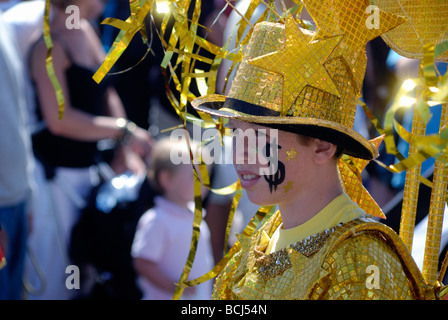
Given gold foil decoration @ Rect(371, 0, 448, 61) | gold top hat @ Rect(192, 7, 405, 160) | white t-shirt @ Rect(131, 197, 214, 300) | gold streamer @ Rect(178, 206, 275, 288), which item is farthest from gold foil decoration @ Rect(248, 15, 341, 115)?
white t-shirt @ Rect(131, 197, 214, 300)

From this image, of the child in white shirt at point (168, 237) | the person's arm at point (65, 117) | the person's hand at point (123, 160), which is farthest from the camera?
the person's hand at point (123, 160)

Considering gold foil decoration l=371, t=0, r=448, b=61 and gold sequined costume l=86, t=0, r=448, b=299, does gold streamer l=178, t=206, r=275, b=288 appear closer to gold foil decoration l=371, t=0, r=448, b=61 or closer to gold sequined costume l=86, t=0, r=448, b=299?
gold sequined costume l=86, t=0, r=448, b=299

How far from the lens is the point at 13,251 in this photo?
3.96 m

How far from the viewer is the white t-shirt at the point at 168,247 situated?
4.05 m

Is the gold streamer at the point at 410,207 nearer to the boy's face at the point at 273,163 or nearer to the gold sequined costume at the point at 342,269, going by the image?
the gold sequined costume at the point at 342,269

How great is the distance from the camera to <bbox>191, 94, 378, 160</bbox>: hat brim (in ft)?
7.16

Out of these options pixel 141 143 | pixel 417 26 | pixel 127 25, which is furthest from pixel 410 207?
pixel 141 143

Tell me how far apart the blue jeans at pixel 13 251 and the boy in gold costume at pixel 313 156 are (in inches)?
74.3

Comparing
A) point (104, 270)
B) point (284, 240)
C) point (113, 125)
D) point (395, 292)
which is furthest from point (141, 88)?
point (395, 292)

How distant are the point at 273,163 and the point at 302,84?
0.26 meters

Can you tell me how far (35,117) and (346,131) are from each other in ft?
8.95

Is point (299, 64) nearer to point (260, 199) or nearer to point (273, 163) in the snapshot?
point (273, 163)

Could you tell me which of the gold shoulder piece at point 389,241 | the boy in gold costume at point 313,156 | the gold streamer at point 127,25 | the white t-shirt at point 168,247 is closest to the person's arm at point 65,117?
the white t-shirt at point 168,247
